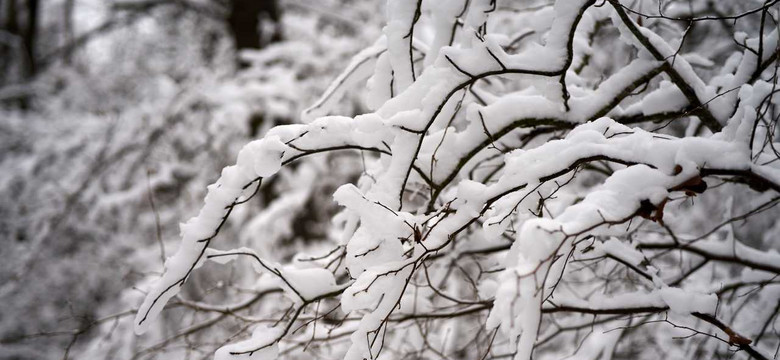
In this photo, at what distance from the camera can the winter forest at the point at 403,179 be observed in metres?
0.96

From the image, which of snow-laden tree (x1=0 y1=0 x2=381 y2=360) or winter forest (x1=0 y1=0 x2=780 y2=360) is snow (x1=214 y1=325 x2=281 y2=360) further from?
snow-laden tree (x1=0 y1=0 x2=381 y2=360)

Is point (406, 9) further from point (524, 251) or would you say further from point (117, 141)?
point (117, 141)

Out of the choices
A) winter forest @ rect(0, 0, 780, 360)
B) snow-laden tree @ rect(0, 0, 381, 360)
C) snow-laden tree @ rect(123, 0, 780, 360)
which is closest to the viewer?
snow-laden tree @ rect(123, 0, 780, 360)

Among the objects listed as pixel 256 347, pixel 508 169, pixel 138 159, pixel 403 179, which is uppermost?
pixel 508 169

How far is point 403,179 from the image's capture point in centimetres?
106

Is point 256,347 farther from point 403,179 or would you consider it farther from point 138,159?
point 138,159

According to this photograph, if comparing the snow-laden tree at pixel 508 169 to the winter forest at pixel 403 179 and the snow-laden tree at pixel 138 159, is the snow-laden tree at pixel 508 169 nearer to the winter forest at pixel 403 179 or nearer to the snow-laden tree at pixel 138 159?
the winter forest at pixel 403 179

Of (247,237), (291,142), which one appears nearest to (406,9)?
(291,142)

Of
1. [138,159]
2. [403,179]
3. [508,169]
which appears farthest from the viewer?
[138,159]

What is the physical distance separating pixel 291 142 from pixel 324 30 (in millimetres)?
4646

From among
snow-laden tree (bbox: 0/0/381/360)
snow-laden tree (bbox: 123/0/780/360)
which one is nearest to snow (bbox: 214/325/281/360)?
snow-laden tree (bbox: 123/0/780/360)

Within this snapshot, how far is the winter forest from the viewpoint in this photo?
96 centimetres

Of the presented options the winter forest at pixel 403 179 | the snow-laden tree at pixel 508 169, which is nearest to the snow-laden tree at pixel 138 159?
the winter forest at pixel 403 179

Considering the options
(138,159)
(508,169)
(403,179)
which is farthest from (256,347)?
(138,159)
